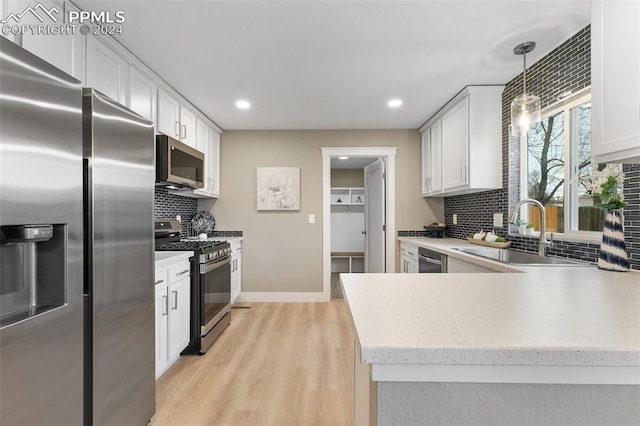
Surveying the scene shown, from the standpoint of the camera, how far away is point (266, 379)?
2225 millimetres

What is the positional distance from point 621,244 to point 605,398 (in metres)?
1.10

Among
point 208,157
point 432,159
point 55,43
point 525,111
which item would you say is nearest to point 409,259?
point 432,159

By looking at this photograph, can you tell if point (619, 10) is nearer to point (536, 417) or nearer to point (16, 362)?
point (536, 417)

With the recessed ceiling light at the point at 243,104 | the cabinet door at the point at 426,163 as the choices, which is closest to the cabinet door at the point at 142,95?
the recessed ceiling light at the point at 243,104

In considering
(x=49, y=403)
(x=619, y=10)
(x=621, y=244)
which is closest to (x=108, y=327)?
(x=49, y=403)

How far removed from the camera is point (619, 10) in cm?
118

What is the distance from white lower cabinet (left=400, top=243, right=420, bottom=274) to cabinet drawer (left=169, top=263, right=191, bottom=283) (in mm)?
2246

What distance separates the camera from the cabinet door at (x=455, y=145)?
2.95 m

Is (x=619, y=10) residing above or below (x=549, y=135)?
above

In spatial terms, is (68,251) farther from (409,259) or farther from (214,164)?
(409,259)

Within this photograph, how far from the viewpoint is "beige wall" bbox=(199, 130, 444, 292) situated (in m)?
4.18

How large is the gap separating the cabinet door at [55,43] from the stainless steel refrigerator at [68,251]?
0.48 meters

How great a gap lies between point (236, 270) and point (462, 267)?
2657 mm

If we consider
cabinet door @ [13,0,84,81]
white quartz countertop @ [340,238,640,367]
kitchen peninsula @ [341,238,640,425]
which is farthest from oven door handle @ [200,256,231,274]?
kitchen peninsula @ [341,238,640,425]
